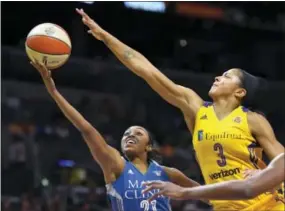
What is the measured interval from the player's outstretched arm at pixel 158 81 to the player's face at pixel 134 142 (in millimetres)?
427

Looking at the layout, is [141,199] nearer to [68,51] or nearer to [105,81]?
[68,51]

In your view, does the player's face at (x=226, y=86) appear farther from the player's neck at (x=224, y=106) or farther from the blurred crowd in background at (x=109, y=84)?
the blurred crowd in background at (x=109, y=84)

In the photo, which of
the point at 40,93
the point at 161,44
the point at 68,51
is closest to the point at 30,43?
the point at 68,51

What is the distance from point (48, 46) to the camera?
5336 mm

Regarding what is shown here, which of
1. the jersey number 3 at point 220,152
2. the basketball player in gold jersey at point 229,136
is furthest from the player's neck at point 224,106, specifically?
the jersey number 3 at point 220,152

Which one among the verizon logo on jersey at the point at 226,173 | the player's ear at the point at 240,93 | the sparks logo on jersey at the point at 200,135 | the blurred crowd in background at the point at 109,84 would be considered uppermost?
the player's ear at the point at 240,93

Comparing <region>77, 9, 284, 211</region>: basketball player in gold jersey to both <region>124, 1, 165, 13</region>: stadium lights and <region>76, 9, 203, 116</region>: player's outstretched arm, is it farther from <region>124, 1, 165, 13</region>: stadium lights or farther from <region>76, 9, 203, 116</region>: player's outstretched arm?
<region>124, 1, 165, 13</region>: stadium lights

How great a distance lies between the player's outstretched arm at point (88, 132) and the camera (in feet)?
16.8

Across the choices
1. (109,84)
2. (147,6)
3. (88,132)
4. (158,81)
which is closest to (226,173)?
(158,81)

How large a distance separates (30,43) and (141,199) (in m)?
1.44

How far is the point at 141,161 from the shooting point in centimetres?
543

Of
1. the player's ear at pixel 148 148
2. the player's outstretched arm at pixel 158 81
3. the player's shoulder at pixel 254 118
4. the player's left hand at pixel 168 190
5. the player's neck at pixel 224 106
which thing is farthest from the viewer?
the player's ear at pixel 148 148

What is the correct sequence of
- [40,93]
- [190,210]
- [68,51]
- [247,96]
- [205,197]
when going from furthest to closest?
[40,93]
[190,210]
[68,51]
[247,96]
[205,197]

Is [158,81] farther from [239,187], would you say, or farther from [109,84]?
[109,84]
